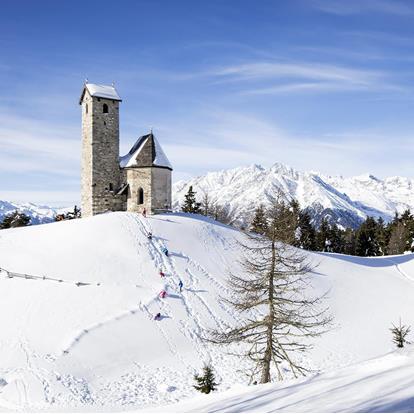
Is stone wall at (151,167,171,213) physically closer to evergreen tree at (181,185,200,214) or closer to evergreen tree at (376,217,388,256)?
evergreen tree at (181,185,200,214)

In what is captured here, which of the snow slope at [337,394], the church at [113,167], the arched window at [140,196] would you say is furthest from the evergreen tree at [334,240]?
the snow slope at [337,394]

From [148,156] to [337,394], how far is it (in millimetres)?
41795

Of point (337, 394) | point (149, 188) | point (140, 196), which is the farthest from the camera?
point (140, 196)

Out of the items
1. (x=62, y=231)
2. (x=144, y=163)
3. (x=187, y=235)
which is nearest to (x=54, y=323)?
(x=62, y=231)

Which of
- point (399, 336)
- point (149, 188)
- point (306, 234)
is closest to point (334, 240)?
point (306, 234)

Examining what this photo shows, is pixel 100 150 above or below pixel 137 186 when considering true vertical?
above

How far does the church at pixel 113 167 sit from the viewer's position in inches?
1833

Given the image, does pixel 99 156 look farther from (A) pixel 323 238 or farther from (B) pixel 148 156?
(A) pixel 323 238

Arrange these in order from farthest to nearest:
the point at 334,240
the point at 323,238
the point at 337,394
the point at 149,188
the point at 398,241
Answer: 1. the point at 334,240
2. the point at 323,238
3. the point at 398,241
4. the point at 149,188
5. the point at 337,394

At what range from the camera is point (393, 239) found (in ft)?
217

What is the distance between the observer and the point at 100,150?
47062mm

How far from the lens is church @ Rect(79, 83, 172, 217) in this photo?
4656 cm

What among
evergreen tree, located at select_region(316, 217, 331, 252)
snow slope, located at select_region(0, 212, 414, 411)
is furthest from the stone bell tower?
evergreen tree, located at select_region(316, 217, 331, 252)

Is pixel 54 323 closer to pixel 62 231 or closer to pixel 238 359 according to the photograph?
pixel 238 359
